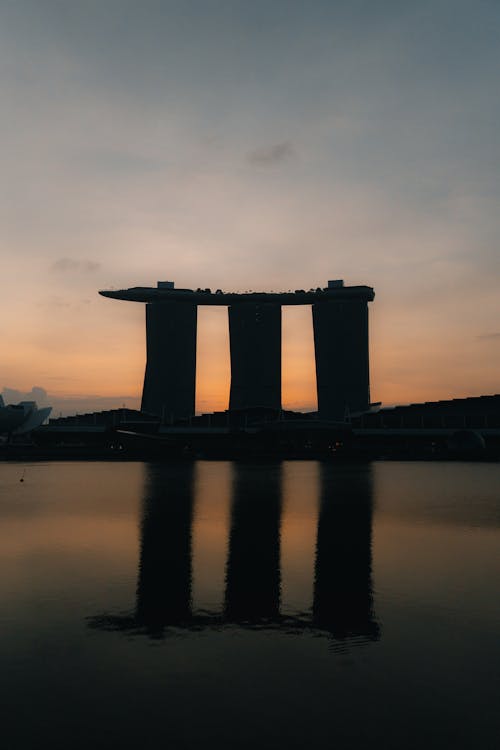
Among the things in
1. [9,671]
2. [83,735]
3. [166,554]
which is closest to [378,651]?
[83,735]

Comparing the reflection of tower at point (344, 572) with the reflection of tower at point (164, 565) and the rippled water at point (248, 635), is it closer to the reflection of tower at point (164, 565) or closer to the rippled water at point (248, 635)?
the rippled water at point (248, 635)

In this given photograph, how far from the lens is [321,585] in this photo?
25.5m

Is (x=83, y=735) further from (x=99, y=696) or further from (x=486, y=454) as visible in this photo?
(x=486, y=454)

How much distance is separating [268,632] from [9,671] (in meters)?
7.33

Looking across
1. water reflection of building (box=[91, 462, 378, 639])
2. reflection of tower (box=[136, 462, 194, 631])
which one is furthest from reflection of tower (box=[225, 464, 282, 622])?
reflection of tower (box=[136, 462, 194, 631])

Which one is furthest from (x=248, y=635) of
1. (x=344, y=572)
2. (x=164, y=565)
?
(x=164, y=565)

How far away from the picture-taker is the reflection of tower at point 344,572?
20.4m

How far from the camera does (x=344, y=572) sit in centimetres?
2812

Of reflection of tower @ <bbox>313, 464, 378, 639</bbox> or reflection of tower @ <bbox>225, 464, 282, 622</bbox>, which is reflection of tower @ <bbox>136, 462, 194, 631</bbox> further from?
reflection of tower @ <bbox>313, 464, 378, 639</bbox>

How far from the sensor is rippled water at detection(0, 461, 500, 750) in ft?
43.0

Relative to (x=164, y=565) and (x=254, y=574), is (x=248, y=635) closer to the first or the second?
(x=254, y=574)

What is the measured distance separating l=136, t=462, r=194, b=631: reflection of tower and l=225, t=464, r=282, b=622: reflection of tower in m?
1.78

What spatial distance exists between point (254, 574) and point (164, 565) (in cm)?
443

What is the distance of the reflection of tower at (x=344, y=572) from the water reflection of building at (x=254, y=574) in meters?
0.03
